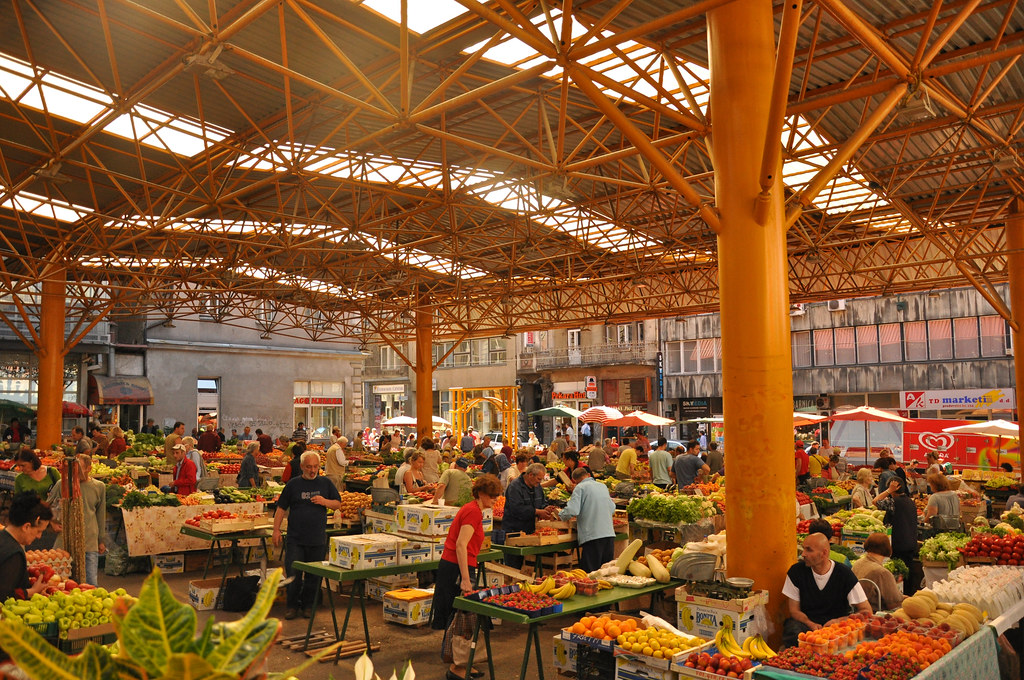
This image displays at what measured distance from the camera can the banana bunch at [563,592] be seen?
6.45 meters

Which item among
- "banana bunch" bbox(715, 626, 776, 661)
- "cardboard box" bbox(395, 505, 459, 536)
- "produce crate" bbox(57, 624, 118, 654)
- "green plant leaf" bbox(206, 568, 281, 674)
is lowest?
"banana bunch" bbox(715, 626, 776, 661)

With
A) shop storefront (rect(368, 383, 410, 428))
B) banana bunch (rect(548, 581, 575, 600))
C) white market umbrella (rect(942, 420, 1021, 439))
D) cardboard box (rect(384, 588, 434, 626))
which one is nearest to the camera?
banana bunch (rect(548, 581, 575, 600))

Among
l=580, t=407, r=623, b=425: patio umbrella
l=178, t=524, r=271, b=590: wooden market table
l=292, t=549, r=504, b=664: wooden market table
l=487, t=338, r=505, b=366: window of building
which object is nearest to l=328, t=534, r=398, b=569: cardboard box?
l=292, t=549, r=504, b=664: wooden market table

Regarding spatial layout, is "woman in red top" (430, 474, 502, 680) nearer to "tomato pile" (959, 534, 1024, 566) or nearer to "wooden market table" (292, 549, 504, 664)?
"wooden market table" (292, 549, 504, 664)

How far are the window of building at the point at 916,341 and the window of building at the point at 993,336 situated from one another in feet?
6.44

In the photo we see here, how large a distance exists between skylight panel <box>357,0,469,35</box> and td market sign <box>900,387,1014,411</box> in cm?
2712

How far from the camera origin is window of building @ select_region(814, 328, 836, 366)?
108ft

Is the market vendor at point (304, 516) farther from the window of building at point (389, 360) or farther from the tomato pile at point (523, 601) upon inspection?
the window of building at point (389, 360)

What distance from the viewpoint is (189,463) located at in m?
12.6

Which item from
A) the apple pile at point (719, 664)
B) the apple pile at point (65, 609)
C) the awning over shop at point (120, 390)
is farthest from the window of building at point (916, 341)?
the apple pile at point (65, 609)

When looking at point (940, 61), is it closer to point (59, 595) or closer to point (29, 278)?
point (59, 595)

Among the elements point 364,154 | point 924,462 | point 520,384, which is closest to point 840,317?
point 924,462

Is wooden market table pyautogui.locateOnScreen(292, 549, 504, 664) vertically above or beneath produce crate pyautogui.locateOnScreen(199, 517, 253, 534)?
beneath

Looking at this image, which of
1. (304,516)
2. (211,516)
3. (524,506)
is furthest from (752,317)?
(211,516)
